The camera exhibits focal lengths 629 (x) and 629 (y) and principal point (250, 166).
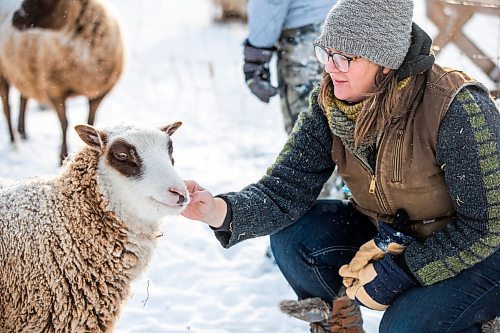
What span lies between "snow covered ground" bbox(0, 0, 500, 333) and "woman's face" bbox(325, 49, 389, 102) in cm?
90

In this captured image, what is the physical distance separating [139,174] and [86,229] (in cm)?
30

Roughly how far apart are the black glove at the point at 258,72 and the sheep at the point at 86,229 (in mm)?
1208

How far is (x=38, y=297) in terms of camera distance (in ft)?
7.48

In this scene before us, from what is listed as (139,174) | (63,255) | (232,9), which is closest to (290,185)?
(139,174)

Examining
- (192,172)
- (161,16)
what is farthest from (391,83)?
(161,16)

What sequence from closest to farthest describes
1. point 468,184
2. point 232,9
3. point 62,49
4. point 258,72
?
point 468,184 < point 258,72 < point 62,49 < point 232,9

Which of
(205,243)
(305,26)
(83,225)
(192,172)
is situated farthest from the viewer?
(192,172)

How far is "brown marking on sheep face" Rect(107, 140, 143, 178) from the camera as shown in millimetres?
2365

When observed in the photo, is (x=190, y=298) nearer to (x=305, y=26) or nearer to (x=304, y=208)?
(x=304, y=208)

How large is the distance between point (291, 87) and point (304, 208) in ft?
3.88

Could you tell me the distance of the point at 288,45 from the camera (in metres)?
3.65

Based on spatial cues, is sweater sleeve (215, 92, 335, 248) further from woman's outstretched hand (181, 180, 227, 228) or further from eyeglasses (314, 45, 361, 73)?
eyeglasses (314, 45, 361, 73)

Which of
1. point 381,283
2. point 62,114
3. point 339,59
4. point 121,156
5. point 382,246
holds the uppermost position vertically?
point 339,59

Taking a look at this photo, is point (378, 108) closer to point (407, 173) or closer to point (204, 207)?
point (407, 173)
